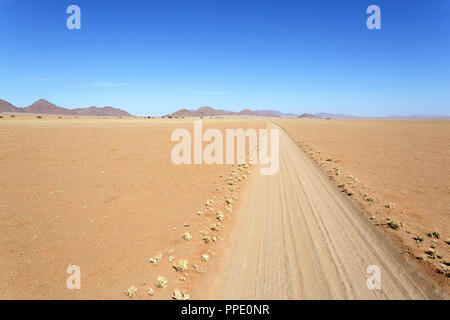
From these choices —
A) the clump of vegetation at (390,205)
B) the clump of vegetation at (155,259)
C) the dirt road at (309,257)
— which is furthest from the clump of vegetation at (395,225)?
the clump of vegetation at (155,259)

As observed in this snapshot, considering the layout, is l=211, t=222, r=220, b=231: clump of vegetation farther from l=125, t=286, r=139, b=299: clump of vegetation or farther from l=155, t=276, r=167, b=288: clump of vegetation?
l=125, t=286, r=139, b=299: clump of vegetation

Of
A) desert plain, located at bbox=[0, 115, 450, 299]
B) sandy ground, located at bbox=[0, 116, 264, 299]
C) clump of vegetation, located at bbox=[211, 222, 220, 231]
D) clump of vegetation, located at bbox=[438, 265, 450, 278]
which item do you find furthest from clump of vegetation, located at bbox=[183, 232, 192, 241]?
clump of vegetation, located at bbox=[438, 265, 450, 278]

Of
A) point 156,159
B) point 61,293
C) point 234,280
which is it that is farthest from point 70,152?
point 234,280

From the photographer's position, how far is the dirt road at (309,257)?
527cm

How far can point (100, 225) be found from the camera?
8.42 meters

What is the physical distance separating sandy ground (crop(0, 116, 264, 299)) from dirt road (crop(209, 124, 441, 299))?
897 millimetres

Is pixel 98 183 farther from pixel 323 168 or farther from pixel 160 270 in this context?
pixel 323 168

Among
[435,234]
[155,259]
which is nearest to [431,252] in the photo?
[435,234]

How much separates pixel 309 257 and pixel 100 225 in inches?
315

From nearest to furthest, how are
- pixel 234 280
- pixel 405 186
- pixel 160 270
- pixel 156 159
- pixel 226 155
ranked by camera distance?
pixel 234 280 < pixel 160 270 < pixel 405 186 < pixel 156 159 < pixel 226 155

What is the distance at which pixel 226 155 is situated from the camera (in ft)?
77.3

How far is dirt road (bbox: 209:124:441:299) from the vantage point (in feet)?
17.3

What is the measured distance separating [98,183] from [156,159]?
7749 mm

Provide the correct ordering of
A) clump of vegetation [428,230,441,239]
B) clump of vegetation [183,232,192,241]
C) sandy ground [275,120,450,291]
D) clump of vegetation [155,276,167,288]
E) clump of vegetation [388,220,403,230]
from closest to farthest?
clump of vegetation [155,276,167,288]
sandy ground [275,120,450,291]
clump of vegetation [183,232,192,241]
clump of vegetation [428,230,441,239]
clump of vegetation [388,220,403,230]
